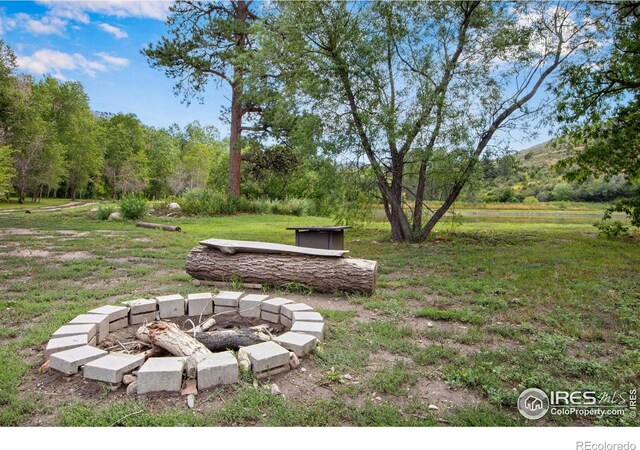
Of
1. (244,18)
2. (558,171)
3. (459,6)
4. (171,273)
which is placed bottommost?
(171,273)

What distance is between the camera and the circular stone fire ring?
2072 mm

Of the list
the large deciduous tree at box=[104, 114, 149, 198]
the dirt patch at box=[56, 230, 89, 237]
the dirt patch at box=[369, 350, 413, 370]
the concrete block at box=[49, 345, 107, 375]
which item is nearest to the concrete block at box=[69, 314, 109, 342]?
the concrete block at box=[49, 345, 107, 375]

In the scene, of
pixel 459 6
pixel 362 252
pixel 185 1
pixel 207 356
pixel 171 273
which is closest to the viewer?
pixel 207 356

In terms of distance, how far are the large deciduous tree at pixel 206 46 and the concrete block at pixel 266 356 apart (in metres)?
12.6

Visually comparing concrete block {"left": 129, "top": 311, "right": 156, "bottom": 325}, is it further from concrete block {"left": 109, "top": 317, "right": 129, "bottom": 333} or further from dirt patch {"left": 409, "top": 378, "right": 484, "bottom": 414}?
dirt patch {"left": 409, "top": 378, "right": 484, "bottom": 414}

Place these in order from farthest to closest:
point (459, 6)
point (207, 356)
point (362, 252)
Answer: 1. point (459, 6)
2. point (362, 252)
3. point (207, 356)

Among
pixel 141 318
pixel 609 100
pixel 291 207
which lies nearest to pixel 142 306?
pixel 141 318

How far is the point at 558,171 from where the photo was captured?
30.7ft

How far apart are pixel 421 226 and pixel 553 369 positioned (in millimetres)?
6893

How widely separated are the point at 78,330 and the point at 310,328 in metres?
1.56

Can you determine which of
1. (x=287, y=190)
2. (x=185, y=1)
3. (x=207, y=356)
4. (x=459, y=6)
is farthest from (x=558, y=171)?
(x=287, y=190)

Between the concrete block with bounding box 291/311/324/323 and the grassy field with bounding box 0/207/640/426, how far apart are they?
202mm

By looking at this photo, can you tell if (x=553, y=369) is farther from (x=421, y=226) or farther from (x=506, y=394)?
(x=421, y=226)
